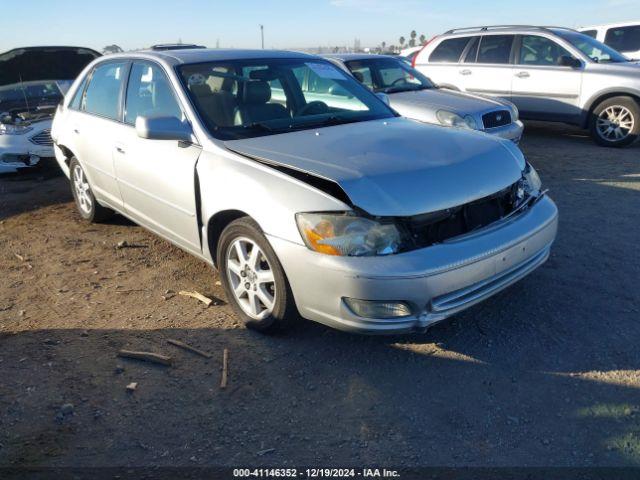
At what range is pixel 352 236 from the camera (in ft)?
9.35

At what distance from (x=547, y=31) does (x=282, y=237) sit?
313 inches

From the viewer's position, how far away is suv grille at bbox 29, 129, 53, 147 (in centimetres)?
763

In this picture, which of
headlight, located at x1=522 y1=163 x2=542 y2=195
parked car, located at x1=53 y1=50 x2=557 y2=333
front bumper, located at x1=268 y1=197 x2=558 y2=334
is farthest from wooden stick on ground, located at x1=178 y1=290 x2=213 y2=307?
headlight, located at x1=522 y1=163 x2=542 y2=195

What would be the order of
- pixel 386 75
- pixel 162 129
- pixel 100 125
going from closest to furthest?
1. pixel 162 129
2. pixel 100 125
3. pixel 386 75

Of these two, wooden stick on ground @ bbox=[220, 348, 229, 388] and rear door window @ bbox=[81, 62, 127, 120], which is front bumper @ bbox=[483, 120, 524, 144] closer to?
rear door window @ bbox=[81, 62, 127, 120]

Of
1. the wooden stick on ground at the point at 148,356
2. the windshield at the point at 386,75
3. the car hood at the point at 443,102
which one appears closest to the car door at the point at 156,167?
the wooden stick on ground at the point at 148,356

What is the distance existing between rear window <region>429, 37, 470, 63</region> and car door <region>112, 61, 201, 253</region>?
704 centimetres

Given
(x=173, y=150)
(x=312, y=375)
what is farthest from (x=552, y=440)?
(x=173, y=150)

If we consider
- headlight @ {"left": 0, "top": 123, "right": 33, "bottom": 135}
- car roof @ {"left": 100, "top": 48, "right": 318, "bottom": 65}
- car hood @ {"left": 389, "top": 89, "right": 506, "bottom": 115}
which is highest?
car roof @ {"left": 100, "top": 48, "right": 318, "bottom": 65}

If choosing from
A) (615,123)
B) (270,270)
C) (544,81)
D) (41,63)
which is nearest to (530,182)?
(270,270)

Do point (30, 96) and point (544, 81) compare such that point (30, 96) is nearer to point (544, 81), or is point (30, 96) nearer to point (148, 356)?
point (148, 356)

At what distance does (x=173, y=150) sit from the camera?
3795 millimetres

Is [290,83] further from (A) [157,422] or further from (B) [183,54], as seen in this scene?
(A) [157,422]

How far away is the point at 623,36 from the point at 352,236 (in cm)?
1289
